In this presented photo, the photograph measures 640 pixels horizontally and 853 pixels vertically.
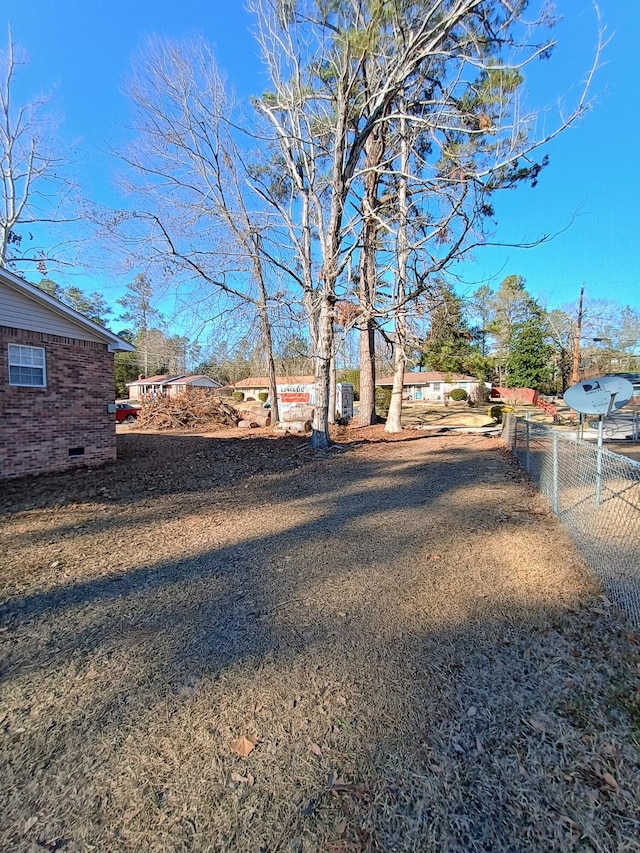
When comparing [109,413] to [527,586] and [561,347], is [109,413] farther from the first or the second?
[561,347]

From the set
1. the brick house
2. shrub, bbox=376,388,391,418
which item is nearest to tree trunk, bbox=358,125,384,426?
the brick house

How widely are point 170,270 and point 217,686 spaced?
11.1 metres

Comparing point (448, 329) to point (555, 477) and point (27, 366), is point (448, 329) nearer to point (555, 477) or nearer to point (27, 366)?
point (555, 477)

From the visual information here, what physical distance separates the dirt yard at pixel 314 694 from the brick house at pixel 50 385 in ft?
12.0

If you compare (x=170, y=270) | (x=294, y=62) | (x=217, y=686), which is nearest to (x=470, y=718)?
(x=217, y=686)

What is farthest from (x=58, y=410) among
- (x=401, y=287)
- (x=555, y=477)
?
(x=401, y=287)

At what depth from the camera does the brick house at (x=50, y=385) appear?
24.8 feet

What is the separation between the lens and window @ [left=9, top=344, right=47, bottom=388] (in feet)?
25.1

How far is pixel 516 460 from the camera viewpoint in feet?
32.9

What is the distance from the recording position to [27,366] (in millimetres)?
7875

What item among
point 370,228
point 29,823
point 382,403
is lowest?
point 29,823

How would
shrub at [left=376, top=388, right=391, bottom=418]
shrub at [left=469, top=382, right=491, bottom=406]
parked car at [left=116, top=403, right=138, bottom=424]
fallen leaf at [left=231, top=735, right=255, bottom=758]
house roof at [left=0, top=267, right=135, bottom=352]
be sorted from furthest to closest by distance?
shrub at [left=469, top=382, right=491, bottom=406]
shrub at [left=376, top=388, right=391, bottom=418]
parked car at [left=116, top=403, right=138, bottom=424]
house roof at [left=0, top=267, right=135, bottom=352]
fallen leaf at [left=231, top=735, right=255, bottom=758]

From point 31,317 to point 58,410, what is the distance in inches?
73.1

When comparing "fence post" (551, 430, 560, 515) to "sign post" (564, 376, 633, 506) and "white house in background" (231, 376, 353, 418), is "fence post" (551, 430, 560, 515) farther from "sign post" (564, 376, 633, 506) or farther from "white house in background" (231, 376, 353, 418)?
"white house in background" (231, 376, 353, 418)
